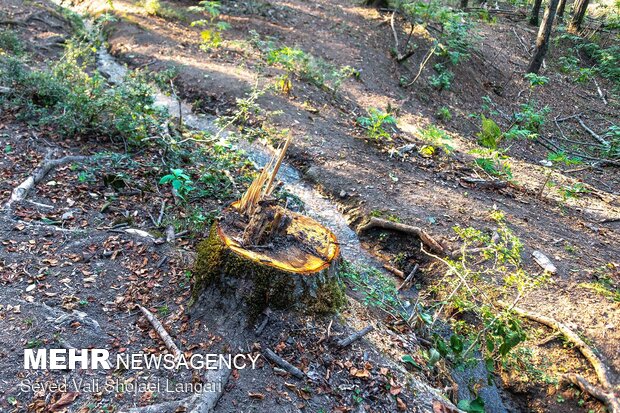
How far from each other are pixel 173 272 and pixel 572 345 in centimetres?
459

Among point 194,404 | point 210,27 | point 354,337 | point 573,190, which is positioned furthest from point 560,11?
point 194,404

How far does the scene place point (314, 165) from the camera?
8297 millimetres

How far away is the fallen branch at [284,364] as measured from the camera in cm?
369

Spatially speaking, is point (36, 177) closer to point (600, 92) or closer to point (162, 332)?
point (162, 332)

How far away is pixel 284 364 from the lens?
146 inches

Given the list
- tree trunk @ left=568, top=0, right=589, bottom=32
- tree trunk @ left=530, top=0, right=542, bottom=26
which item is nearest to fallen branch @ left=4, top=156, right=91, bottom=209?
tree trunk @ left=530, top=0, right=542, bottom=26

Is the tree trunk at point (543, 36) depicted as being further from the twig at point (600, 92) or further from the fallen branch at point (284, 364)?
the fallen branch at point (284, 364)

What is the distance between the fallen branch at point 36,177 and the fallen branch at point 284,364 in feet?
11.7

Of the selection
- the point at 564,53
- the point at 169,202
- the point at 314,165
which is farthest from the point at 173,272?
the point at 564,53

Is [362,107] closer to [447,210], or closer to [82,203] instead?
[447,210]

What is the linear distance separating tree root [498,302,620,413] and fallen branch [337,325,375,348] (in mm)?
1755

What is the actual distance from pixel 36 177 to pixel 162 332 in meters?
3.23

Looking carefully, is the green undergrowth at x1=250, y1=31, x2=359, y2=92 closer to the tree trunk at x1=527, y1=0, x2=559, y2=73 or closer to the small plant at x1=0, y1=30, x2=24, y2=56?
the small plant at x1=0, y1=30, x2=24, y2=56

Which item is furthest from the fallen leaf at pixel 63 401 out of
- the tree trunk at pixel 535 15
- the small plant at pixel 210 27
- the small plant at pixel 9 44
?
the tree trunk at pixel 535 15
